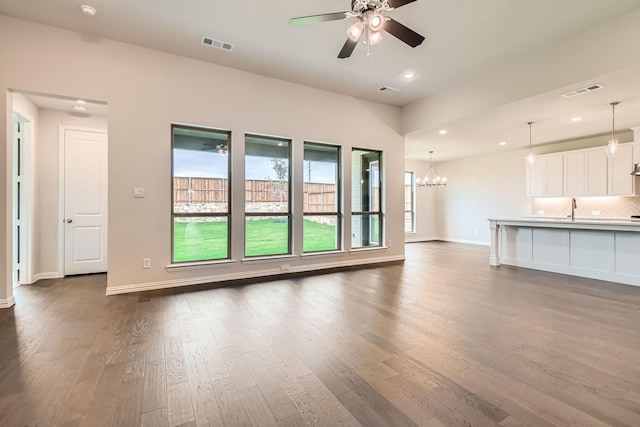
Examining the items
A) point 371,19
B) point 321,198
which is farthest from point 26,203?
point 371,19

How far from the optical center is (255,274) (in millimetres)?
4836

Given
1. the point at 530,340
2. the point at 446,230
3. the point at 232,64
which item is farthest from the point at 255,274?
the point at 446,230

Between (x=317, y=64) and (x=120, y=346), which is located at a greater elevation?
(x=317, y=64)

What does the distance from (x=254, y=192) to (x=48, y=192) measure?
10.6ft

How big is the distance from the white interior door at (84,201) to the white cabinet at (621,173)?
10.4m

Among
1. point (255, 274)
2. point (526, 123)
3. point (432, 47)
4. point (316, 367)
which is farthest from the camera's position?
point (526, 123)

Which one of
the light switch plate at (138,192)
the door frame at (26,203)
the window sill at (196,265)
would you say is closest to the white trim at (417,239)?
the window sill at (196,265)

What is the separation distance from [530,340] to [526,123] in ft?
16.3

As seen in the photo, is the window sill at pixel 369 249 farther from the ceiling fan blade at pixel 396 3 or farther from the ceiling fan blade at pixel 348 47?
the ceiling fan blade at pixel 396 3

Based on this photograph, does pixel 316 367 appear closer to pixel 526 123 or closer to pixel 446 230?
pixel 526 123

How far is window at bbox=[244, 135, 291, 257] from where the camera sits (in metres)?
4.92

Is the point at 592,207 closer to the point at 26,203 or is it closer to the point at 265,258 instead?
the point at 265,258

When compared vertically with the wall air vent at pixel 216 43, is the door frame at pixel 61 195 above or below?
below

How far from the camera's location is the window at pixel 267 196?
4918mm
